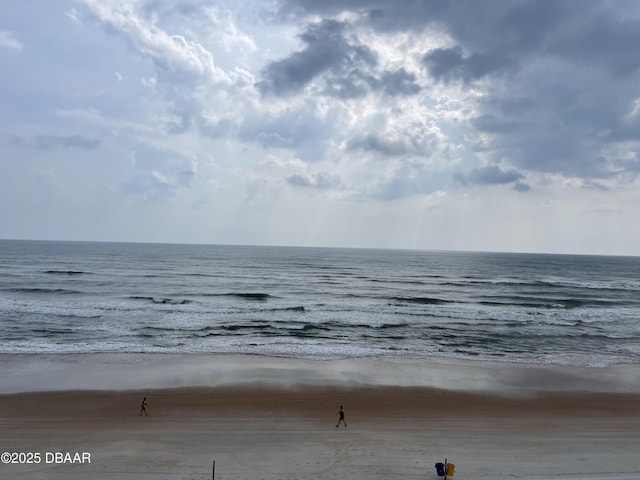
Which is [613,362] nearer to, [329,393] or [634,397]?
[634,397]

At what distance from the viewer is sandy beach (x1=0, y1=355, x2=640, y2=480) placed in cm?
1423

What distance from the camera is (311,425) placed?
17750 mm

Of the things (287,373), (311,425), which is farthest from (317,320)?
(311,425)

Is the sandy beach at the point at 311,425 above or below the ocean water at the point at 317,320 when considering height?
below

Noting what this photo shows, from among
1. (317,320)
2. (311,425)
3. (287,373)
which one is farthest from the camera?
(317,320)

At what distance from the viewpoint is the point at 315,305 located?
4744cm

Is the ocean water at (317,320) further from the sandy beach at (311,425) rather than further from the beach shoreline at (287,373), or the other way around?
the sandy beach at (311,425)

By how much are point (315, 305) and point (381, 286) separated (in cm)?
2360

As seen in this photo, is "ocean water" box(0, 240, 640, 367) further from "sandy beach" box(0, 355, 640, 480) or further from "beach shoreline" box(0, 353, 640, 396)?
"sandy beach" box(0, 355, 640, 480)

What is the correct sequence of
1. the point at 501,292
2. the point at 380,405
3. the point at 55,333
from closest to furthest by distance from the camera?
the point at 380,405 < the point at 55,333 < the point at 501,292

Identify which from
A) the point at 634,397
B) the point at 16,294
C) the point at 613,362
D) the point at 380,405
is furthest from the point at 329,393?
the point at 16,294

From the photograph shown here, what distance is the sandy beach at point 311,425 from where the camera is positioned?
46.7 ft

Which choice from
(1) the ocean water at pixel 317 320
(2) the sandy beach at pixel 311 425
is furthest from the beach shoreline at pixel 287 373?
(1) the ocean water at pixel 317 320

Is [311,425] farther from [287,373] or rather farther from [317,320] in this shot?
[317,320]
